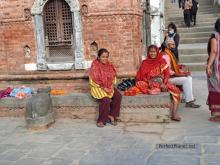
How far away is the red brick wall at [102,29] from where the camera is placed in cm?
853

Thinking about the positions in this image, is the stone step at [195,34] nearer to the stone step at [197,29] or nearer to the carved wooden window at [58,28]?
the stone step at [197,29]

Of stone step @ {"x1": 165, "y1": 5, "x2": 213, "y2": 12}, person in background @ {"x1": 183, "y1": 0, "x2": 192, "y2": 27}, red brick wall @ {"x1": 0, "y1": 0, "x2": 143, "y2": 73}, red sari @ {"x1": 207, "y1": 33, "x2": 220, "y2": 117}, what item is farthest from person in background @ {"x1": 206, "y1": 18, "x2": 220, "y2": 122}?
stone step @ {"x1": 165, "y1": 5, "x2": 213, "y2": 12}

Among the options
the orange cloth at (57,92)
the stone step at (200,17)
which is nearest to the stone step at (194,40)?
the stone step at (200,17)

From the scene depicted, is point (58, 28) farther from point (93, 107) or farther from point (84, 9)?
point (93, 107)

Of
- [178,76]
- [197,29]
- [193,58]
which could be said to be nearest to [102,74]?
[178,76]

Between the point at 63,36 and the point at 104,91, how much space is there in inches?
105

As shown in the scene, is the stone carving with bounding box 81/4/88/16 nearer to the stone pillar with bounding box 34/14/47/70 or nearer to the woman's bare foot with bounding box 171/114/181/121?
the stone pillar with bounding box 34/14/47/70

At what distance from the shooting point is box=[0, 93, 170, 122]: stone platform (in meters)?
6.99

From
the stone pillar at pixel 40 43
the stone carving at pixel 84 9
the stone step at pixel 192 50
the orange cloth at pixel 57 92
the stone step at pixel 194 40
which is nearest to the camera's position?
the orange cloth at pixel 57 92

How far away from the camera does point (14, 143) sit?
6312 millimetres

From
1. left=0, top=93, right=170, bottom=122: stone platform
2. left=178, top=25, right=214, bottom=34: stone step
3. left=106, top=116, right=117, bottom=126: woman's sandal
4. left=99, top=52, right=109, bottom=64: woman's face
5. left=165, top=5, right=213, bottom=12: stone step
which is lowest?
left=106, top=116, right=117, bottom=126: woman's sandal

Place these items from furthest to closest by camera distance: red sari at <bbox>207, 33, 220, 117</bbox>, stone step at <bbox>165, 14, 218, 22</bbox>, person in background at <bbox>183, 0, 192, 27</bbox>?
stone step at <bbox>165, 14, 218, 22</bbox>
person in background at <bbox>183, 0, 192, 27</bbox>
red sari at <bbox>207, 33, 220, 117</bbox>

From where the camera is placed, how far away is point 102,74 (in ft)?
23.0

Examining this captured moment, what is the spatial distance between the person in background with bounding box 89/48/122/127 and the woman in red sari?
1.81ft
